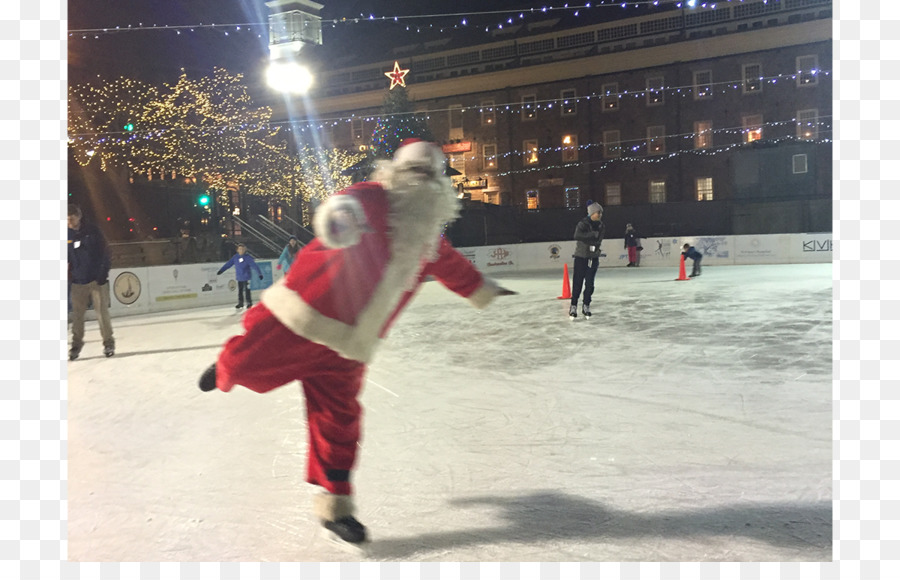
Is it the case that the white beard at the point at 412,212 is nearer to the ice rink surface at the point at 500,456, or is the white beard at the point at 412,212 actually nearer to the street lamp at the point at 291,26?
the ice rink surface at the point at 500,456

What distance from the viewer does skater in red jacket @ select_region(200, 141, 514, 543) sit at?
2.36 m

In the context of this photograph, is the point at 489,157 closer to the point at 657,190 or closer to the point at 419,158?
the point at 657,190

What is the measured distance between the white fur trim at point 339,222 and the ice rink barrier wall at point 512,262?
38.6 ft

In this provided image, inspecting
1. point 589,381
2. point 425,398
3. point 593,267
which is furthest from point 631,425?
point 593,267

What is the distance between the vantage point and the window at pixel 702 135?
29.7 metres

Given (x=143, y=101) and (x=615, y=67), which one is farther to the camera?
(x=615, y=67)

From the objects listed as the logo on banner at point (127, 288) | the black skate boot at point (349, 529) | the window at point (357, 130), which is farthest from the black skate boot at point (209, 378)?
the window at point (357, 130)

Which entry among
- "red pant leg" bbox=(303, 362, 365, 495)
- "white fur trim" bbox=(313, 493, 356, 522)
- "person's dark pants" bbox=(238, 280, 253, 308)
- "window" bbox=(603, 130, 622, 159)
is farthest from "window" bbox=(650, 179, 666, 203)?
"white fur trim" bbox=(313, 493, 356, 522)

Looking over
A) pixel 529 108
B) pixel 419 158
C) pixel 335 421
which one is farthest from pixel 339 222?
pixel 529 108

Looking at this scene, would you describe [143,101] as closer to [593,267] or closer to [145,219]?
[145,219]

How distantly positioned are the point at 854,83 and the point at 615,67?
3062 cm

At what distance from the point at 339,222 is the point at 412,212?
369mm

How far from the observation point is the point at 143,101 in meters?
21.7

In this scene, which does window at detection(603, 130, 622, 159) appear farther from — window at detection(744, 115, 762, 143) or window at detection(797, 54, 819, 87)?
window at detection(797, 54, 819, 87)
